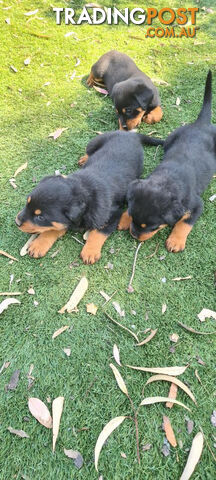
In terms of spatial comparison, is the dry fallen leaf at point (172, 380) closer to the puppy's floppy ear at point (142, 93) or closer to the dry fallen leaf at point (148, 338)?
the dry fallen leaf at point (148, 338)

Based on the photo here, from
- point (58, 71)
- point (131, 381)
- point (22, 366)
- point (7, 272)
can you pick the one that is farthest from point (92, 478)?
point (58, 71)

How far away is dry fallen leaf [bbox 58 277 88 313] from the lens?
2846mm

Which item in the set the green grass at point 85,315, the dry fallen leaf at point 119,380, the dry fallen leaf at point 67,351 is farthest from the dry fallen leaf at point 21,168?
the dry fallen leaf at point 119,380

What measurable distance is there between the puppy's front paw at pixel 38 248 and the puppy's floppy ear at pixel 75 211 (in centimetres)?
42

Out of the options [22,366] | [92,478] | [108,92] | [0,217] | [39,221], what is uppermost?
[108,92]

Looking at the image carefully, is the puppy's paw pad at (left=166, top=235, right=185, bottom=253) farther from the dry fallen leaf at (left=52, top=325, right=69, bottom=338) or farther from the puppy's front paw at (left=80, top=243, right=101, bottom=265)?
the dry fallen leaf at (left=52, top=325, right=69, bottom=338)

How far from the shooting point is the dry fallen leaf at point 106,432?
7.30 ft

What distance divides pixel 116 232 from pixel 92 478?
1.94 metres

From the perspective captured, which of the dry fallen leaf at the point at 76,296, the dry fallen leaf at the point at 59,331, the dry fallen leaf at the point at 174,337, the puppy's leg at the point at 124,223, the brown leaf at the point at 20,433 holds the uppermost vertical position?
the puppy's leg at the point at 124,223

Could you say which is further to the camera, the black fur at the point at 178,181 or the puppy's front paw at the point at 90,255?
the puppy's front paw at the point at 90,255

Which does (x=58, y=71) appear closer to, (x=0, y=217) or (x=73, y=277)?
(x=0, y=217)

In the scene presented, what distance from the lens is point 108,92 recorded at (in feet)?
15.9

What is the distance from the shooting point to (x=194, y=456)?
2238 mm

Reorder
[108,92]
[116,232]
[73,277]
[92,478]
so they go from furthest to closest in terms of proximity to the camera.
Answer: [108,92]
[116,232]
[73,277]
[92,478]
